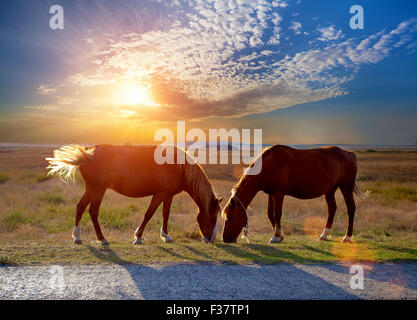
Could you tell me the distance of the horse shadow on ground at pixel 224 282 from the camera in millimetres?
3863

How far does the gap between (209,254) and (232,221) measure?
1831mm

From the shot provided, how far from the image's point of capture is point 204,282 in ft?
13.9

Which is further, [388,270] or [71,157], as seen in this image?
[71,157]

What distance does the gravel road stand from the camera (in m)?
3.88

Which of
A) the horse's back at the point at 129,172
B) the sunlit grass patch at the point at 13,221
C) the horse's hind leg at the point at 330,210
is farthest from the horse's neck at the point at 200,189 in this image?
the sunlit grass patch at the point at 13,221

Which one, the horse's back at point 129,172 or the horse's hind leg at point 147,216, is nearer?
the horse's hind leg at point 147,216

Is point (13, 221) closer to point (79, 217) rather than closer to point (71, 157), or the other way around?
point (79, 217)

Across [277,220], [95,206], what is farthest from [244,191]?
[95,206]

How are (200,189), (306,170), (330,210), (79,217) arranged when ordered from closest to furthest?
1. (79,217)
2. (200,189)
3. (306,170)
4. (330,210)

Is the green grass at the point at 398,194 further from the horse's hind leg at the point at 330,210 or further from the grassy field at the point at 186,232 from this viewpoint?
the horse's hind leg at the point at 330,210
